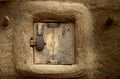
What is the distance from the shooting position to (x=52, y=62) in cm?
485

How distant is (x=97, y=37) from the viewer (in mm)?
4832

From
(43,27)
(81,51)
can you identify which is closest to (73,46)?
(81,51)

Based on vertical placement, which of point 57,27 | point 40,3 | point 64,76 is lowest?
point 64,76

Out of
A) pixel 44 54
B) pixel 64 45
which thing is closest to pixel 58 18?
pixel 64 45

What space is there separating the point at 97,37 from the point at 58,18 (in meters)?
0.60

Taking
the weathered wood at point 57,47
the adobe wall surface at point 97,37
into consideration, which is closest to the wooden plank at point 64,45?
the weathered wood at point 57,47

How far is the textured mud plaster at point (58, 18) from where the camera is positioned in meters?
4.78

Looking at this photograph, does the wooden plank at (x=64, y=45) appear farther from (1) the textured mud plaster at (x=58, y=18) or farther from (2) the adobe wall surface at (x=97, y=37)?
(2) the adobe wall surface at (x=97, y=37)

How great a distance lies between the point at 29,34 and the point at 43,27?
0.72 ft

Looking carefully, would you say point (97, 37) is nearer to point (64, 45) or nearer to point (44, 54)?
point (64, 45)

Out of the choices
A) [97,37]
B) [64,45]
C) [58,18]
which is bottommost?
[64,45]

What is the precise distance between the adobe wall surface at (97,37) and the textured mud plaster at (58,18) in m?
0.03

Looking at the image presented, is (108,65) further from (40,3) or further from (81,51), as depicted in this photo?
(40,3)

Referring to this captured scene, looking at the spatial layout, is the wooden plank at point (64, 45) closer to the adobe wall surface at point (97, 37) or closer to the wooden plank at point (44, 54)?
the wooden plank at point (44, 54)
